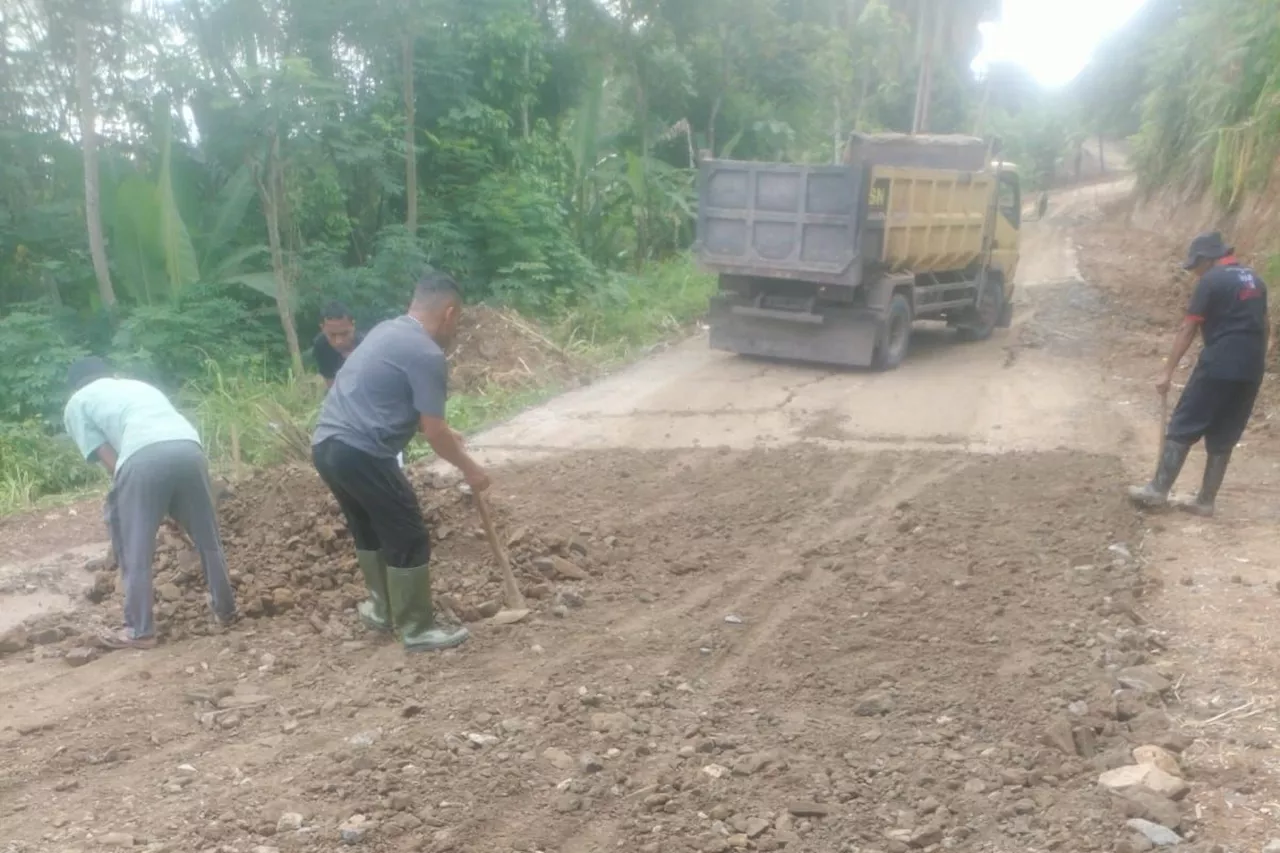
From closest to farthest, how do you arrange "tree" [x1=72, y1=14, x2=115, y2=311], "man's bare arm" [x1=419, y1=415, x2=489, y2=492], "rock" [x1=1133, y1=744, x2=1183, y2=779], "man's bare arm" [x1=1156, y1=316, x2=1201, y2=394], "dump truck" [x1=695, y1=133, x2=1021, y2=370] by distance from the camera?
1. "rock" [x1=1133, y1=744, x2=1183, y2=779]
2. "man's bare arm" [x1=419, y1=415, x2=489, y2=492]
3. "man's bare arm" [x1=1156, y1=316, x2=1201, y2=394]
4. "tree" [x1=72, y1=14, x2=115, y2=311]
5. "dump truck" [x1=695, y1=133, x2=1021, y2=370]

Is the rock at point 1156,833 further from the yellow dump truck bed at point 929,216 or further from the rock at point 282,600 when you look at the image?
the yellow dump truck bed at point 929,216

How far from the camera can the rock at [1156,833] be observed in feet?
12.4

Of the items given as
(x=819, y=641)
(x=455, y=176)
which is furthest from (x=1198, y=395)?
(x=455, y=176)

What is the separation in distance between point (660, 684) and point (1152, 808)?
2.03 m

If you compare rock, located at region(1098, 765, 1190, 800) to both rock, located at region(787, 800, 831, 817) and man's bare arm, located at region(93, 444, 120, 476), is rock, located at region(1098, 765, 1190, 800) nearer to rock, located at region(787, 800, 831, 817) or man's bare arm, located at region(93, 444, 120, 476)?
rock, located at region(787, 800, 831, 817)

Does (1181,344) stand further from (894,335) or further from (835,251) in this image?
(894,335)

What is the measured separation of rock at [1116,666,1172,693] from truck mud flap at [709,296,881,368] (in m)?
7.76

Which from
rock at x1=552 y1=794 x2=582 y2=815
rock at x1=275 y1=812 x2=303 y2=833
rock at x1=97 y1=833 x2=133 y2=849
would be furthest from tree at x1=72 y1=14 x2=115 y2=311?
rock at x1=552 y1=794 x2=582 y2=815

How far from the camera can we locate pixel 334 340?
25.4 ft

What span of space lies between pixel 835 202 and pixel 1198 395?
5212 mm

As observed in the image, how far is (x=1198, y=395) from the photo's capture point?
7441 millimetres

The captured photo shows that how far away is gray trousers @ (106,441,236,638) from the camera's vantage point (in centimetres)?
569

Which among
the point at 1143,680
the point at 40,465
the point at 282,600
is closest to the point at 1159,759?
the point at 1143,680

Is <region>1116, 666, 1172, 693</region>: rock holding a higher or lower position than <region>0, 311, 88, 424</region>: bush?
higher
